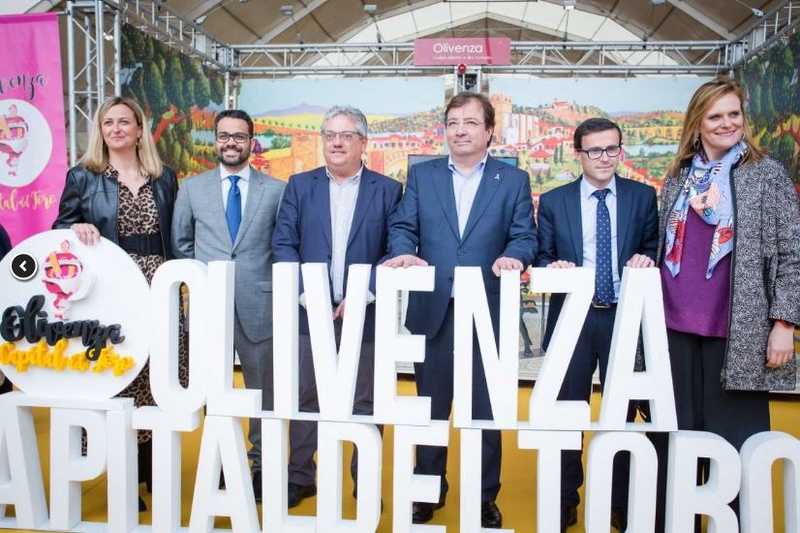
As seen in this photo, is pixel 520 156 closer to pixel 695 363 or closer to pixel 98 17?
pixel 98 17

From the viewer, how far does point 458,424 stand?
1985 mm

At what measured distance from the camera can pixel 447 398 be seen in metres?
2.41

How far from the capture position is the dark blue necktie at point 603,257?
2.31 meters

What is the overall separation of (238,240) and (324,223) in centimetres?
38

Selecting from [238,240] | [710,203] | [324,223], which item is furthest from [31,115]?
[710,203]

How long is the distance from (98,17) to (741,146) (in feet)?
18.5

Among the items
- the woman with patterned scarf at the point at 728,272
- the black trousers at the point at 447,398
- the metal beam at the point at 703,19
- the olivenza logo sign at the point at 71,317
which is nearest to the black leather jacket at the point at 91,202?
the olivenza logo sign at the point at 71,317

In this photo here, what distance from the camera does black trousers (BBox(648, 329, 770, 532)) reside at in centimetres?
201

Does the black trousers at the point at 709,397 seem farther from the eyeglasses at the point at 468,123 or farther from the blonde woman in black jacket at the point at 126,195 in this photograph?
the blonde woman in black jacket at the point at 126,195

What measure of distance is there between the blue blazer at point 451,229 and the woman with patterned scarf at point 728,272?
0.54 m

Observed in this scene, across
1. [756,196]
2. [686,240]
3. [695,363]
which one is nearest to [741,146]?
[756,196]

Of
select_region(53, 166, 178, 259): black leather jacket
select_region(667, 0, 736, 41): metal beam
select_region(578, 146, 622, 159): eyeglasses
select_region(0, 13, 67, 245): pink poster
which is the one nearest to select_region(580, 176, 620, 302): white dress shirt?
select_region(578, 146, 622, 159): eyeglasses

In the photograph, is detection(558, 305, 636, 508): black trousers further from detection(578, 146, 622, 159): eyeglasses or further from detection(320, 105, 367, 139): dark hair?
detection(320, 105, 367, 139): dark hair

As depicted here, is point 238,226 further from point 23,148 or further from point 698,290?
point 23,148
